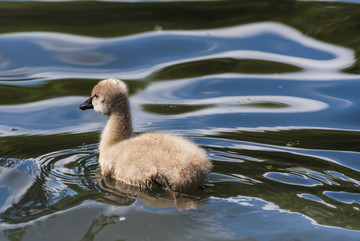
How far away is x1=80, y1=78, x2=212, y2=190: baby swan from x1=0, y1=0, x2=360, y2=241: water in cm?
14

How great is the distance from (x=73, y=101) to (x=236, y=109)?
2046 mm

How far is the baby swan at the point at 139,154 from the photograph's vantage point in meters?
5.12

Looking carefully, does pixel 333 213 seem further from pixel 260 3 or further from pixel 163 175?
pixel 260 3

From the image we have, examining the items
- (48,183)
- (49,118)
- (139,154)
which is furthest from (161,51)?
(48,183)

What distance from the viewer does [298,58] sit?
8.97 metres

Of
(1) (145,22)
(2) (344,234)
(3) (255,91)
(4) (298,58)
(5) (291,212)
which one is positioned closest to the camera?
(2) (344,234)

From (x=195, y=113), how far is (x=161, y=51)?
2114 mm

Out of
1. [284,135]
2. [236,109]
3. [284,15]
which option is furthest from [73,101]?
[284,15]

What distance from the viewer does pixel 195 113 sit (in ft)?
24.3

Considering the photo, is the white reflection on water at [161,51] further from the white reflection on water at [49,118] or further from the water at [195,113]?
the white reflection on water at [49,118]

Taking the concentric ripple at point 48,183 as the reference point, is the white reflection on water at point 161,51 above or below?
above

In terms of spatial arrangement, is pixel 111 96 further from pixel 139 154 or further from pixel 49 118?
pixel 49 118

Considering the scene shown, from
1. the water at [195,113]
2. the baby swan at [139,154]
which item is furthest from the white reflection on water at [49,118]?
the baby swan at [139,154]

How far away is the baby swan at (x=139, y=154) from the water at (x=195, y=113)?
143mm
